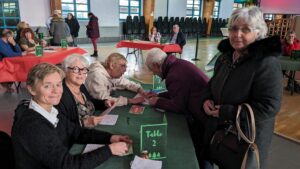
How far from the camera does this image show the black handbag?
126 cm

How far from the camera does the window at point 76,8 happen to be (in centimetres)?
1042

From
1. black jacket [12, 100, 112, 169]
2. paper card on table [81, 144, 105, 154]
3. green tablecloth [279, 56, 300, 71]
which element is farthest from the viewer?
green tablecloth [279, 56, 300, 71]

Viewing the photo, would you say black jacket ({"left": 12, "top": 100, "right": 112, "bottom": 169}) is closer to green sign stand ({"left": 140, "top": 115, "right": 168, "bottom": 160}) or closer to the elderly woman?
green sign stand ({"left": 140, "top": 115, "right": 168, "bottom": 160})

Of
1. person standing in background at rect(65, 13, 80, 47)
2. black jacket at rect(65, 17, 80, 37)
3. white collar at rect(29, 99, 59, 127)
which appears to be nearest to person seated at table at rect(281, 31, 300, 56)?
white collar at rect(29, 99, 59, 127)

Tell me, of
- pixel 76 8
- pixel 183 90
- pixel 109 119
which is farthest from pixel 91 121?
pixel 76 8

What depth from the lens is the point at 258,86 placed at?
4.04ft

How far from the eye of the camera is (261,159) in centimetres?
137

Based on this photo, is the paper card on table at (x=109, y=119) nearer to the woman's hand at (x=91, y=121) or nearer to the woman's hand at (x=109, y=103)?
the woman's hand at (x=91, y=121)

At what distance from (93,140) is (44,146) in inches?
15.5

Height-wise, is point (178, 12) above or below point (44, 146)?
above

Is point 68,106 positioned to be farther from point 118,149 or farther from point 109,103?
point 118,149

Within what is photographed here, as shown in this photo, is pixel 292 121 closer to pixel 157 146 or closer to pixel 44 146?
pixel 157 146

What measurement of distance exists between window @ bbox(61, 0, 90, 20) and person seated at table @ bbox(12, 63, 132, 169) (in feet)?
33.3

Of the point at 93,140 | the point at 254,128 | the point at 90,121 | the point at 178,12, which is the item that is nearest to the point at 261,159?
the point at 254,128
